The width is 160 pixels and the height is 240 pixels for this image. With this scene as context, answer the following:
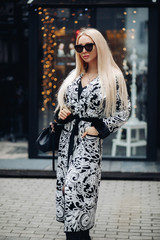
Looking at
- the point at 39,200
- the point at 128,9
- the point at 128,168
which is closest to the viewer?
the point at 39,200

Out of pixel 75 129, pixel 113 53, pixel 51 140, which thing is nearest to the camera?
pixel 75 129

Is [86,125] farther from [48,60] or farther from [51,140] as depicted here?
[48,60]

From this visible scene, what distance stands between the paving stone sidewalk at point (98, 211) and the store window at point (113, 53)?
1.81m

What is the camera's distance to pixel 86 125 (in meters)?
4.59

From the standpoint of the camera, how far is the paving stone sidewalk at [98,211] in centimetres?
532

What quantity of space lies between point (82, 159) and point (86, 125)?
0.32m

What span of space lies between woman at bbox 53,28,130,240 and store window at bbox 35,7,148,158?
4765mm

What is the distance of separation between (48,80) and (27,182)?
244 cm

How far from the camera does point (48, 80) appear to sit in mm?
9586

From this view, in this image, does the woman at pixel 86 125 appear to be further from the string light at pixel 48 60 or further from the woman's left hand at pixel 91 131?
the string light at pixel 48 60

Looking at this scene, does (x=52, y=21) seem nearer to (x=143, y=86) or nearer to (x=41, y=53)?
(x=41, y=53)

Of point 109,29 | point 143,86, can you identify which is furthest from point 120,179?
point 109,29

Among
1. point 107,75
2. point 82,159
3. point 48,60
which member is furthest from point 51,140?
point 48,60

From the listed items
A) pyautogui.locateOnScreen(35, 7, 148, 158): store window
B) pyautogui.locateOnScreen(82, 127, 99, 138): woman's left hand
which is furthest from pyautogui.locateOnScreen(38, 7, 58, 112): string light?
pyautogui.locateOnScreen(82, 127, 99, 138): woman's left hand
